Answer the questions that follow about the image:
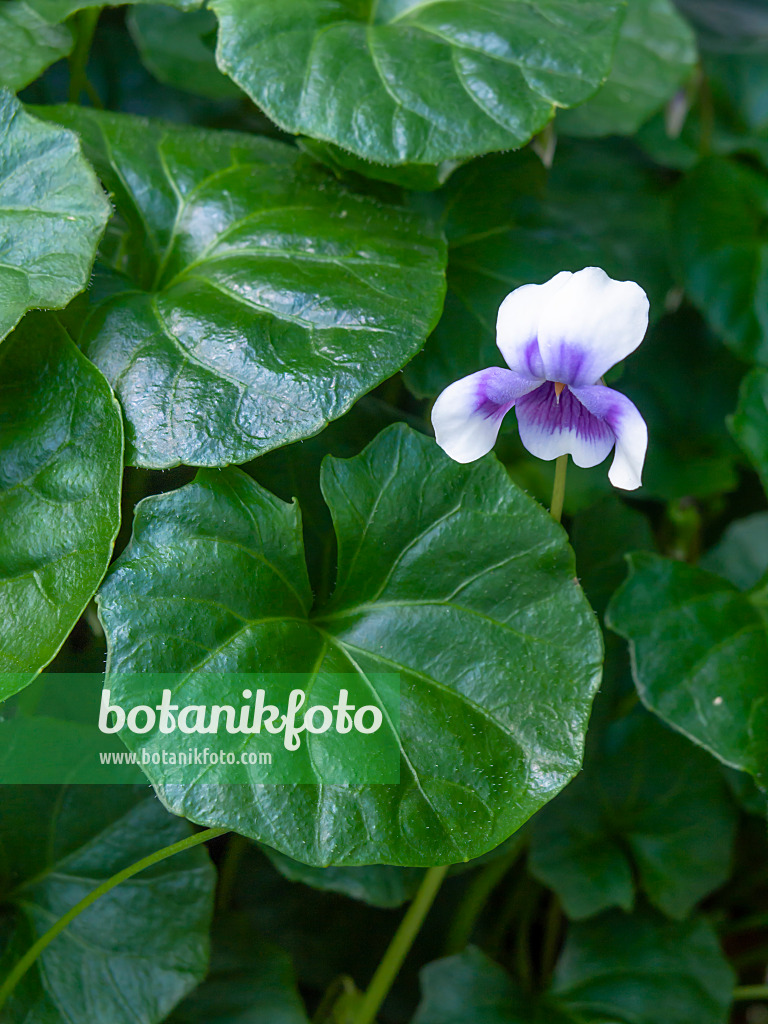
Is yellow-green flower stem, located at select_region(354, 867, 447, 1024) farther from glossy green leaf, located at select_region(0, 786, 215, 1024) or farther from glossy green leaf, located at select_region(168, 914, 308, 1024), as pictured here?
glossy green leaf, located at select_region(0, 786, 215, 1024)

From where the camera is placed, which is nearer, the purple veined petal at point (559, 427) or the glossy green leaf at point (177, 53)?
the purple veined petal at point (559, 427)

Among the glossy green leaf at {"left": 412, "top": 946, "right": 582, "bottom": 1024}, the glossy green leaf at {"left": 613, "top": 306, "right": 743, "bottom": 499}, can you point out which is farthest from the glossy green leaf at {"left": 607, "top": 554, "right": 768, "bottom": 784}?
the glossy green leaf at {"left": 613, "top": 306, "right": 743, "bottom": 499}

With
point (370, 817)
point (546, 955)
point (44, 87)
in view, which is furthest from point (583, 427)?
point (44, 87)

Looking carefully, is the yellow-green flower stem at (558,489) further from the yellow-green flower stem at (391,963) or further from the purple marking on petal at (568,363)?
the yellow-green flower stem at (391,963)

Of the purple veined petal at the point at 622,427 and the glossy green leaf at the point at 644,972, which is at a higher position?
the purple veined petal at the point at 622,427

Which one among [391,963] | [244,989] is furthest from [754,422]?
[244,989]

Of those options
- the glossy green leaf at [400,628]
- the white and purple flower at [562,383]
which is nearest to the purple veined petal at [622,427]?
the white and purple flower at [562,383]

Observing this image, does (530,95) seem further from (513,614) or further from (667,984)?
(667,984)
